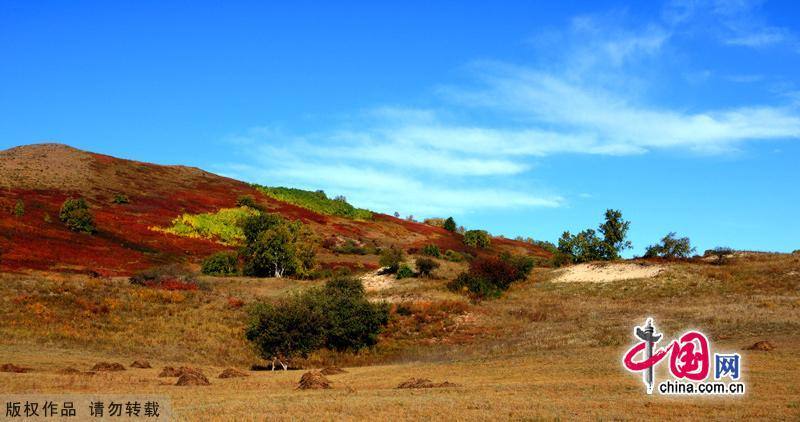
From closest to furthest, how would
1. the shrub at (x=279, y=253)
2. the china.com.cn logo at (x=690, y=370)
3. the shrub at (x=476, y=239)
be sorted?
1. the china.com.cn logo at (x=690, y=370)
2. the shrub at (x=279, y=253)
3. the shrub at (x=476, y=239)

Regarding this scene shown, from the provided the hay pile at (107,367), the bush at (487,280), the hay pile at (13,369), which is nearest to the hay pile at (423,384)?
the hay pile at (107,367)

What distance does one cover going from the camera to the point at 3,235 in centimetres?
6750

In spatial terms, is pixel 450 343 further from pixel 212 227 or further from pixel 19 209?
pixel 212 227

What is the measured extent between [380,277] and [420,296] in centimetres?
1274

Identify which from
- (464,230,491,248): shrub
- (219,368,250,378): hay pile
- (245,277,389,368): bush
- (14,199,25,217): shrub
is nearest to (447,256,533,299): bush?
(245,277,389,368): bush

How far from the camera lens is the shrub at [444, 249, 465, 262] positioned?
8880 cm

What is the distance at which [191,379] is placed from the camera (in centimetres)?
2622

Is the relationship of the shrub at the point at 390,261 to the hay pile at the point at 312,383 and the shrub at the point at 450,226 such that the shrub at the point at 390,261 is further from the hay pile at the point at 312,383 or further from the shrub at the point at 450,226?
the shrub at the point at 450,226

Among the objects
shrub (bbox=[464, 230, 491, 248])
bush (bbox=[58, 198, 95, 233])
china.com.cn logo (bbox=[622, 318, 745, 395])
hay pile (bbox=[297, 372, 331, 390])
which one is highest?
shrub (bbox=[464, 230, 491, 248])

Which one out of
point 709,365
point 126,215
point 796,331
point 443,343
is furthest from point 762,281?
point 126,215

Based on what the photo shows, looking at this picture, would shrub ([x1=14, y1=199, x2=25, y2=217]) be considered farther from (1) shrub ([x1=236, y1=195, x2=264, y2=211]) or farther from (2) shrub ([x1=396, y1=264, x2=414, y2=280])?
(2) shrub ([x1=396, y1=264, x2=414, y2=280])

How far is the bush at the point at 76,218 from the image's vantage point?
78.1 metres

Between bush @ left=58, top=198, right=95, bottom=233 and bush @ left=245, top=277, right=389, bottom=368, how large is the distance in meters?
43.1

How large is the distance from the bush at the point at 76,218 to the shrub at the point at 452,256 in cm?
4398
